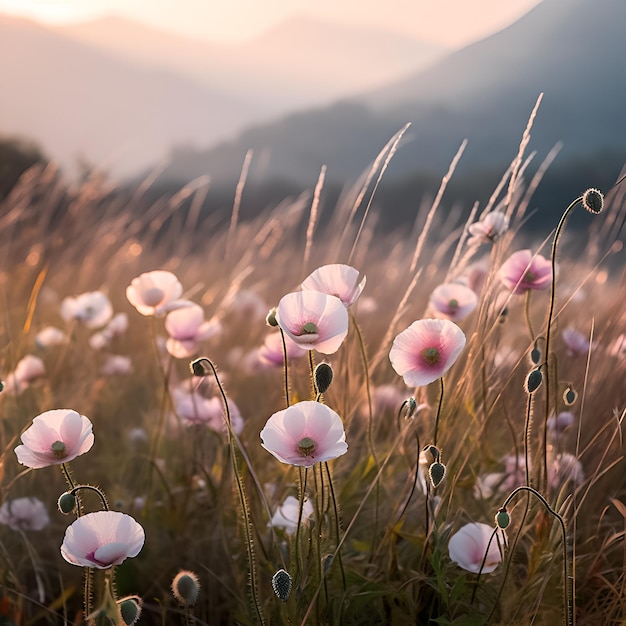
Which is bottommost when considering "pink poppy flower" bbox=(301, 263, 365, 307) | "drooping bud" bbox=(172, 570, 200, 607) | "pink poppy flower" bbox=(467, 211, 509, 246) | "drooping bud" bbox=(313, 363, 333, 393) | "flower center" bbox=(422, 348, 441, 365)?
"drooping bud" bbox=(172, 570, 200, 607)

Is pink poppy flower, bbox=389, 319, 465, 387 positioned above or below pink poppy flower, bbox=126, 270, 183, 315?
below

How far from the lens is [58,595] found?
1.51m

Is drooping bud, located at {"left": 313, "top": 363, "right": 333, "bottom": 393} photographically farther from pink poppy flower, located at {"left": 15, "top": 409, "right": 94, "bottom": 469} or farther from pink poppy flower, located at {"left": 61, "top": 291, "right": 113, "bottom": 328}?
pink poppy flower, located at {"left": 61, "top": 291, "right": 113, "bottom": 328}

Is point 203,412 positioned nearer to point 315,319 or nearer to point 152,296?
point 152,296

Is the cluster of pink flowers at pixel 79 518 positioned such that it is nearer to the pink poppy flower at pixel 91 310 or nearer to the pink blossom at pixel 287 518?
the pink blossom at pixel 287 518

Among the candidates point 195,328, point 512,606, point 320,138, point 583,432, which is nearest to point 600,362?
point 583,432

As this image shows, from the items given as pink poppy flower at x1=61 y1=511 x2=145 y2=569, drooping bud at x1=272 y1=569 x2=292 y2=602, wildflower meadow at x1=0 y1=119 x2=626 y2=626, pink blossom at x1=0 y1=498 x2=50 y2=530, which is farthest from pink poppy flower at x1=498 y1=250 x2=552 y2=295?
pink blossom at x1=0 y1=498 x2=50 y2=530

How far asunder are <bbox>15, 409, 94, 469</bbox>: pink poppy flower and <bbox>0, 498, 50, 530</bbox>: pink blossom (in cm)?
46

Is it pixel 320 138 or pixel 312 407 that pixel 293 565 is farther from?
pixel 320 138

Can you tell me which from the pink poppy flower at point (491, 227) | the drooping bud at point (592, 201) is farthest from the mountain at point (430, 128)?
the drooping bud at point (592, 201)

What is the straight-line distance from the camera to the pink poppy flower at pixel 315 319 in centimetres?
97

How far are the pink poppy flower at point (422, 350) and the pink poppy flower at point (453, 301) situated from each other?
0.31 metres

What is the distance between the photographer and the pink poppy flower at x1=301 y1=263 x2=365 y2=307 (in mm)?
1092

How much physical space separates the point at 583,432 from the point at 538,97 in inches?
26.7
